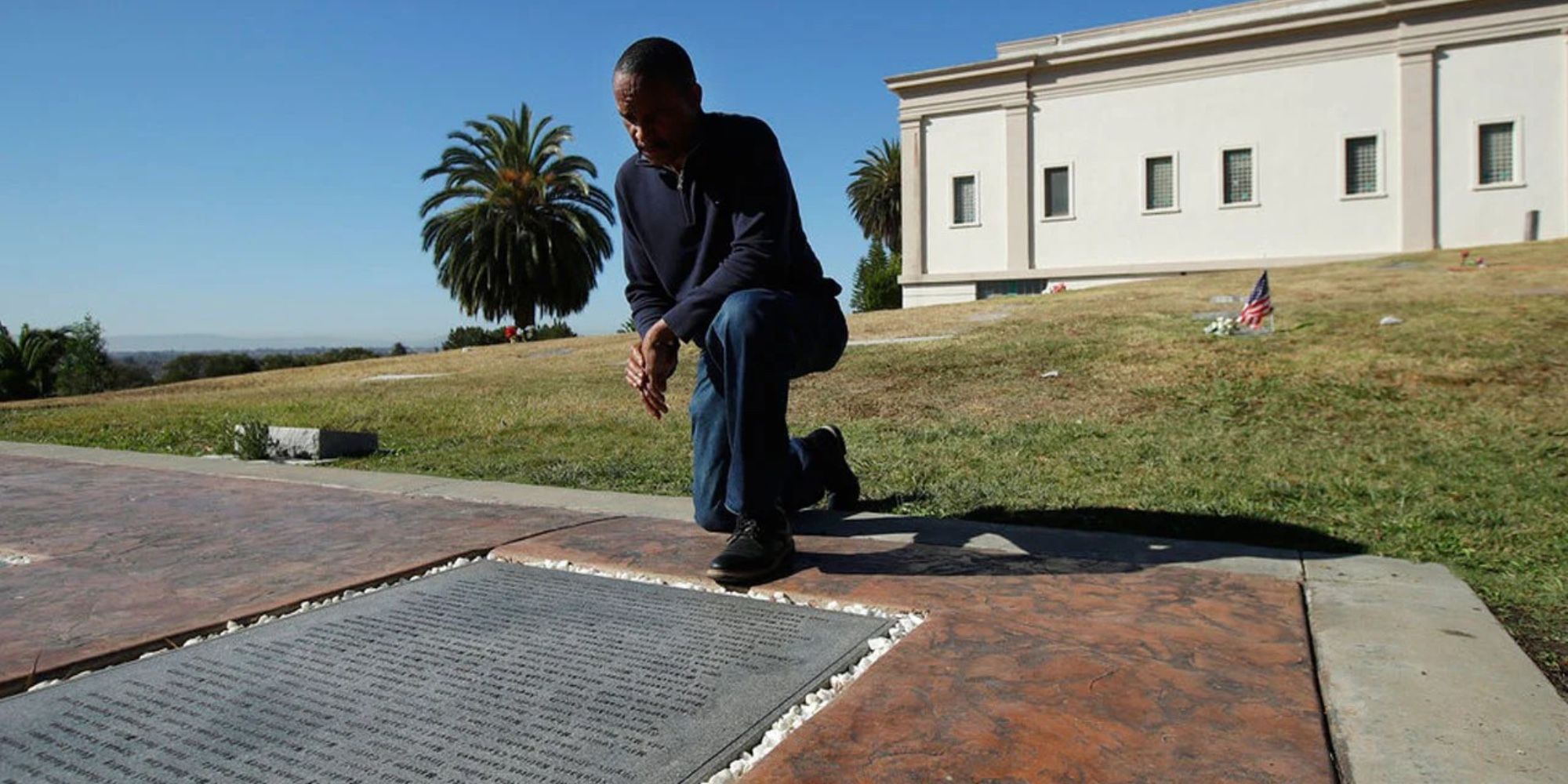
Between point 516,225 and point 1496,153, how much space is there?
30.5 m

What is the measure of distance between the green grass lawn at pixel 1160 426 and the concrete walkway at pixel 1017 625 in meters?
0.35

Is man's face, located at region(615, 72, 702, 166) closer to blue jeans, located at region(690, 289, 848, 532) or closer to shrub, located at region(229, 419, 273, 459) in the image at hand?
blue jeans, located at region(690, 289, 848, 532)

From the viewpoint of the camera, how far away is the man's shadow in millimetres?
2613

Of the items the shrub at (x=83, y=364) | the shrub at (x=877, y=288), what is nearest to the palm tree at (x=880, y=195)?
the shrub at (x=877, y=288)

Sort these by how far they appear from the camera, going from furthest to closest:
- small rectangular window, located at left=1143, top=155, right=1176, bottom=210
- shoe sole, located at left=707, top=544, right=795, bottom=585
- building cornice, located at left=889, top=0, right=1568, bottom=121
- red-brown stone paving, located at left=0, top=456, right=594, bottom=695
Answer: small rectangular window, located at left=1143, top=155, right=1176, bottom=210 → building cornice, located at left=889, top=0, right=1568, bottom=121 → shoe sole, located at left=707, top=544, right=795, bottom=585 → red-brown stone paving, located at left=0, top=456, right=594, bottom=695

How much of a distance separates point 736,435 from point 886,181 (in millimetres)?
53450

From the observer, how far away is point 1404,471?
4.05 m

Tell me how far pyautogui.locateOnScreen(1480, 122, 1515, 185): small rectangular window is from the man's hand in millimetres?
31344

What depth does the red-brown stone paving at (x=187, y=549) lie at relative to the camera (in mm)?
2271

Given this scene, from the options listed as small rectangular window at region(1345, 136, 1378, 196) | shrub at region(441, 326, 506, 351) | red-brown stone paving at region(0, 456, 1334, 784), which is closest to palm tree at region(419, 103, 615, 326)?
shrub at region(441, 326, 506, 351)

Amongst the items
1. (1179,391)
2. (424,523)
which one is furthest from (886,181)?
(424,523)

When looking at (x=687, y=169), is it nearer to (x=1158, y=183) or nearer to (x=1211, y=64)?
(x=1158, y=183)

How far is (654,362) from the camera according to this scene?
2697 millimetres

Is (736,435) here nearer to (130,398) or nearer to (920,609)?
(920,609)
